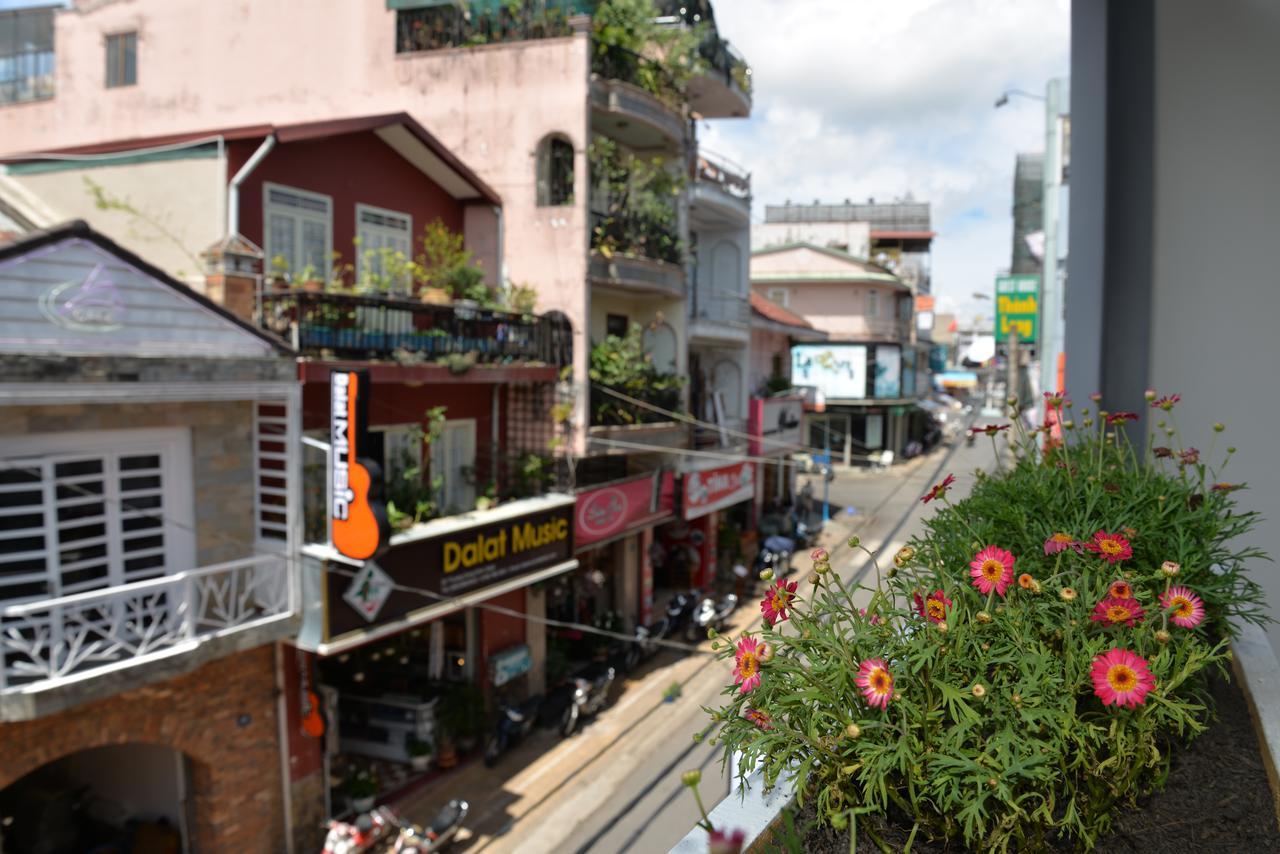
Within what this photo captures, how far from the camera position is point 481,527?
1361 cm

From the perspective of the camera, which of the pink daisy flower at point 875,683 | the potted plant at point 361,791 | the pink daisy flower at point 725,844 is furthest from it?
the potted plant at point 361,791

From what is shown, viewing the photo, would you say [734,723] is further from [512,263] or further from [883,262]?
[883,262]

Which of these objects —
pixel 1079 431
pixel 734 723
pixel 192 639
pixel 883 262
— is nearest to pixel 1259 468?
pixel 1079 431

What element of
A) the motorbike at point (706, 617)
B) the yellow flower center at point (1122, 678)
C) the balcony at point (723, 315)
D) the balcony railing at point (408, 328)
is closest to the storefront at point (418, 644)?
the balcony railing at point (408, 328)

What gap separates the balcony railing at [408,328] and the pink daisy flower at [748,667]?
1010cm

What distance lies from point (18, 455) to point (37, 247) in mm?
2225

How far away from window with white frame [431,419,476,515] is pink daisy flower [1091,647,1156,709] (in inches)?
513

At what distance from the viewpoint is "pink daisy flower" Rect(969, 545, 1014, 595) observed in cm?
249

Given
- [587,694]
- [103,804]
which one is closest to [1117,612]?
[103,804]

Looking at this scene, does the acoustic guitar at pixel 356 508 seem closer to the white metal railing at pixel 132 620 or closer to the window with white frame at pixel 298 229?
the white metal railing at pixel 132 620

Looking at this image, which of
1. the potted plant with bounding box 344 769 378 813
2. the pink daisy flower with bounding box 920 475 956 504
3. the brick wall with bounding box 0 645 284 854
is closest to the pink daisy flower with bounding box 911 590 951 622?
the pink daisy flower with bounding box 920 475 956 504

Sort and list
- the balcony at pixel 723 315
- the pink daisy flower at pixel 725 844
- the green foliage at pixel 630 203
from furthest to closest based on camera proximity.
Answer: the balcony at pixel 723 315 → the green foliage at pixel 630 203 → the pink daisy flower at pixel 725 844

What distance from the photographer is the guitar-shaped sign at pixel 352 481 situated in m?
10.4

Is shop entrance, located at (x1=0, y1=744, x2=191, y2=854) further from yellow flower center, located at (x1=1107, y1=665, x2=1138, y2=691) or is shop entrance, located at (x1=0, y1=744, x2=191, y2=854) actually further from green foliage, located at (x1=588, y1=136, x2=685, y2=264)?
yellow flower center, located at (x1=1107, y1=665, x2=1138, y2=691)
